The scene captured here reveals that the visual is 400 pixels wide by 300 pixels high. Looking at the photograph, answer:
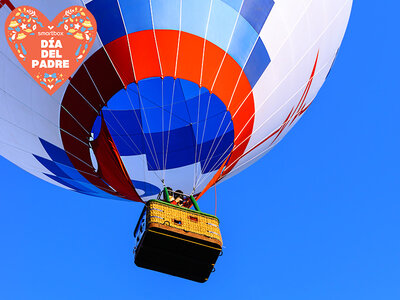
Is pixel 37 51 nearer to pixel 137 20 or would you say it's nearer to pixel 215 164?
pixel 137 20

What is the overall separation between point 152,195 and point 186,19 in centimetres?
324

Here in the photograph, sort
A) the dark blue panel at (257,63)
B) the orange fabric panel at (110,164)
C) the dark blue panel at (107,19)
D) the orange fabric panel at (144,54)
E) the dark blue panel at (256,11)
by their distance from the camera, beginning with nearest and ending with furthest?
the dark blue panel at (107,19)
the orange fabric panel at (144,54)
the dark blue panel at (256,11)
the dark blue panel at (257,63)
the orange fabric panel at (110,164)

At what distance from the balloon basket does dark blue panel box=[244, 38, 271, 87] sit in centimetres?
232

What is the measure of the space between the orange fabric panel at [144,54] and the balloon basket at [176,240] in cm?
195

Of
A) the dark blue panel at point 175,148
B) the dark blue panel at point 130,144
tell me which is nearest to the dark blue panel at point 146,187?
the dark blue panel at point 175,148

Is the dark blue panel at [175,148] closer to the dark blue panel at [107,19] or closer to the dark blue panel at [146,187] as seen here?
the dark blue panel at [146,187]

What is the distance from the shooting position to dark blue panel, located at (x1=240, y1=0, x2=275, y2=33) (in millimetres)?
12742

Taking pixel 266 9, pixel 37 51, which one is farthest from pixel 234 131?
pixel 37 51

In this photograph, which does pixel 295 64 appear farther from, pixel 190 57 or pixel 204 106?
pixel 190 57

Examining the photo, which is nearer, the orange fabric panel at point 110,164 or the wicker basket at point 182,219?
the wicker basket at point 182,219

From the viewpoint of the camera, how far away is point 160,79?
12508 millimetres

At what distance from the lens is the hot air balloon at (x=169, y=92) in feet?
40.5

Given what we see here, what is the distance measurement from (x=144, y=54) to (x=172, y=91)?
0.79 meters

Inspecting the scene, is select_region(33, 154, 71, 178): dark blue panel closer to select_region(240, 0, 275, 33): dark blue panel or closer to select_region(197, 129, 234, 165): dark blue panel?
select_region(197, 129, 234, 165): dark blue panel
